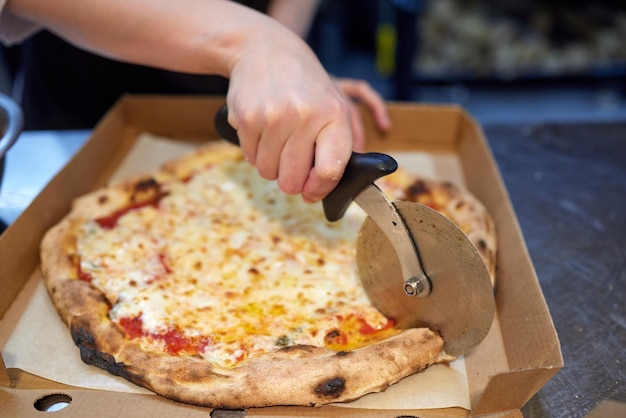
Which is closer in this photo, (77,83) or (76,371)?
(76,371)

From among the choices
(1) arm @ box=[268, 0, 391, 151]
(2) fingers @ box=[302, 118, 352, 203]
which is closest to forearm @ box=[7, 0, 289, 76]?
(2) fingers @ box=[302, 118, 352, 203]

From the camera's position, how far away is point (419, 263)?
117 centimetres

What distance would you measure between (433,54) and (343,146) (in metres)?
3.26

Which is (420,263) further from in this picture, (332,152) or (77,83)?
(77,83)

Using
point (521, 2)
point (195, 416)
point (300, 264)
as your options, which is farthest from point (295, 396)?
point (521, 2)

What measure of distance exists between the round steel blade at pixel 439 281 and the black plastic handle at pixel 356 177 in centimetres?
7

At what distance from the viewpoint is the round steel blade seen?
1.11 meters

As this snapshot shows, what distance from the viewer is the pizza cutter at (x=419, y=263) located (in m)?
1.12

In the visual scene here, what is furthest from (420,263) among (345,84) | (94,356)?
(345,84)

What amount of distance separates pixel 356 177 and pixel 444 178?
0.86m

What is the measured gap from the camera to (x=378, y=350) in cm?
118

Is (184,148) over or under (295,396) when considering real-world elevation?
under

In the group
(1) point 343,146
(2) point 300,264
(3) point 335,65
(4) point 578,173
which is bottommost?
(3) point 335,65

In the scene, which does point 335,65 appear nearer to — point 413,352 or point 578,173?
point 578,173
